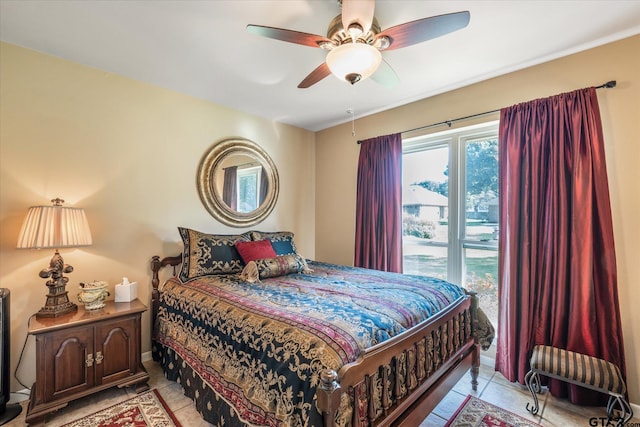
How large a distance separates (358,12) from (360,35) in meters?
0.20

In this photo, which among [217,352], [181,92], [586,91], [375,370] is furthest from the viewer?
→ [181,92]

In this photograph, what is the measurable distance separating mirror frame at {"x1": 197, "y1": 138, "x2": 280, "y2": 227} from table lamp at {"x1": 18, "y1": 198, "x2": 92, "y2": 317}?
3.95 ft

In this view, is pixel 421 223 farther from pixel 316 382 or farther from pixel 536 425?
pixel 316 382

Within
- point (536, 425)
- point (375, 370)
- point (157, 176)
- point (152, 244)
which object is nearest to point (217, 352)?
point (375, 370)

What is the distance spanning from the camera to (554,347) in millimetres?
2160

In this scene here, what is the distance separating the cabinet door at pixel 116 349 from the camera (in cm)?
209

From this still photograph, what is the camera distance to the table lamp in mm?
1942

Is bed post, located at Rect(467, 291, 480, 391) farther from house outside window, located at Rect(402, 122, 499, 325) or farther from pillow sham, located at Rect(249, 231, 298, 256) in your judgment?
pillow sham, located at Rect(249, 231, 298, 256)

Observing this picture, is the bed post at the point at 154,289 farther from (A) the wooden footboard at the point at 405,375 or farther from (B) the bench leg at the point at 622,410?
(B) the bench leg at the point at 622,410

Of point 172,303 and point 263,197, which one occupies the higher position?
point 263,197

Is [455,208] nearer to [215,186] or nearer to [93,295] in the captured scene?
[215,186]

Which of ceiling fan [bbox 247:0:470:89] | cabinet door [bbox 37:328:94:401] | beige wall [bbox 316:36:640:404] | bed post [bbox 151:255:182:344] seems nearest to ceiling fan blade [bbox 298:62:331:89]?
ceiling fan [bbox 247:0:470:89]

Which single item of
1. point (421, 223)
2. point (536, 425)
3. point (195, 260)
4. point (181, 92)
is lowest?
point (536, 425)

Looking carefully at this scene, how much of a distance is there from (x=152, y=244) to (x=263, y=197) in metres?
1.37
